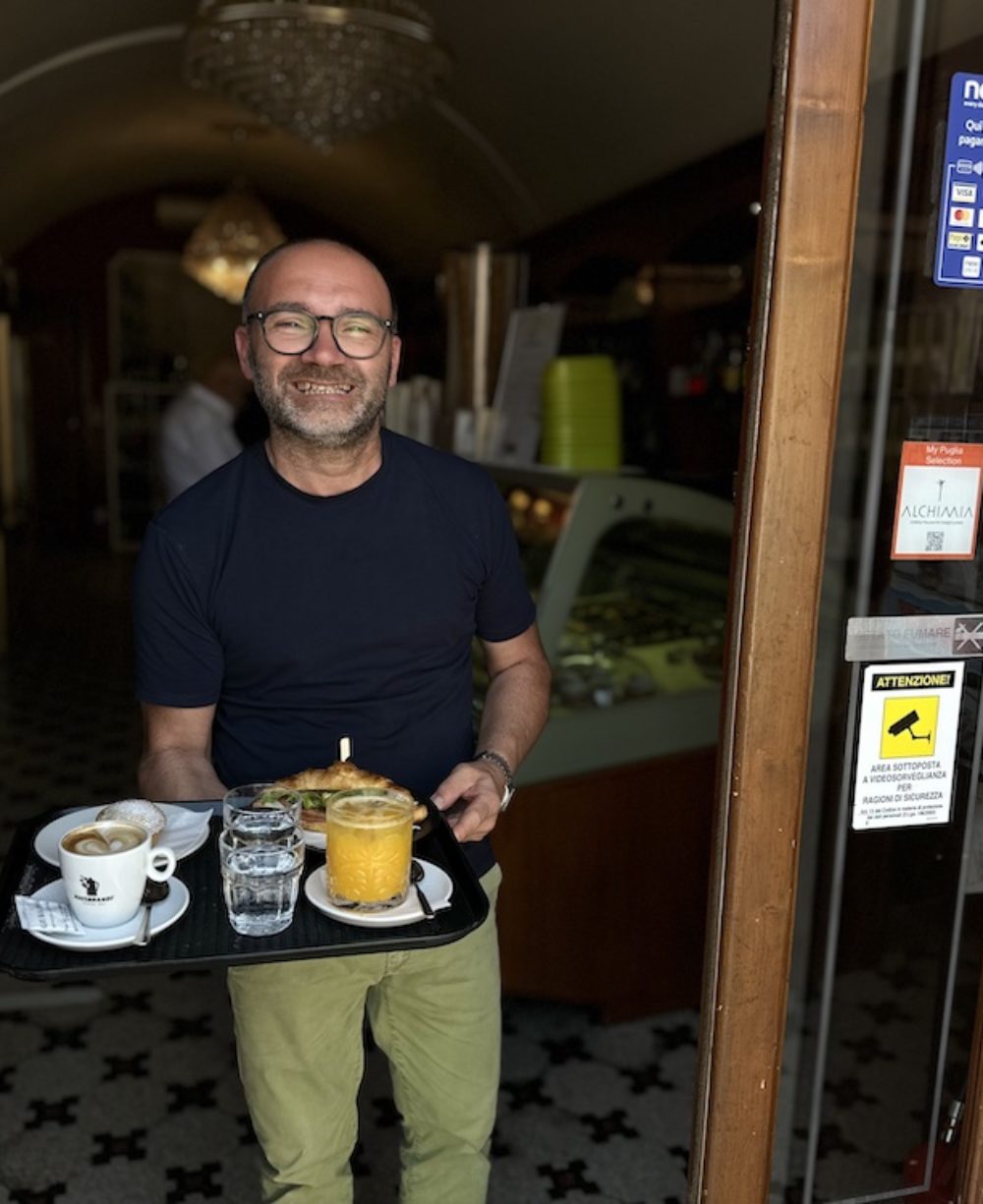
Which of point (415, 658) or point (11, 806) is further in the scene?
point (11, 806)

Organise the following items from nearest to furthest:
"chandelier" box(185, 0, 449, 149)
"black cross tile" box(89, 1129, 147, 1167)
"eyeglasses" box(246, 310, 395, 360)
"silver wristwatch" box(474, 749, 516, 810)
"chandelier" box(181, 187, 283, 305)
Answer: "eyeglasses" box(246, 310, 395, 360), "silver wristwatch" box(474, 749, 516, 810), "black cross tile" box(89, 1129, 147, 1167), "chandelier" box(185, 0, 449, 149), "chandelier" box(181, 187, 283, 305)

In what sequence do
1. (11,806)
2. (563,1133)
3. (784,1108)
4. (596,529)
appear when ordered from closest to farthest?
(784,1108)
(563,1133)
(596,529)
(11,806)

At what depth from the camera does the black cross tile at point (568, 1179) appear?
7.97ft

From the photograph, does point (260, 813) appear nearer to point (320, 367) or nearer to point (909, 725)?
point (320, 367)

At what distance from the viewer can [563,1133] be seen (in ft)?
8.62

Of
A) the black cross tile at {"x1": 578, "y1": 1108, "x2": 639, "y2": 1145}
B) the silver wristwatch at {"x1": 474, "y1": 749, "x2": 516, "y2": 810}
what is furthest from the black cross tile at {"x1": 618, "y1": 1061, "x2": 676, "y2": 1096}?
the silver wristwatch at {"x1": 474, "y1": 749, "x2": 516, "y2": 810}

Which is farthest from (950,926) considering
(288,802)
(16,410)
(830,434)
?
(16,410)

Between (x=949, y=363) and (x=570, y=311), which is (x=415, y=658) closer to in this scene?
(x=949, y=363)

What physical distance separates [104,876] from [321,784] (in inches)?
14.9

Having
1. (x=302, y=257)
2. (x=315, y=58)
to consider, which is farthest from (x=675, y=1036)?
(x=315, y=58)

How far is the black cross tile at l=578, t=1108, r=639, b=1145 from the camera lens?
8.59 feet

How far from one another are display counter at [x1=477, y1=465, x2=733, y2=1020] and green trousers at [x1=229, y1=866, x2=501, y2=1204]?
0.98 metres

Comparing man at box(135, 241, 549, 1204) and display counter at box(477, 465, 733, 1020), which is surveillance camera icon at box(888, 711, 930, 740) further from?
display counter at box(477, 465, 733, 1020)

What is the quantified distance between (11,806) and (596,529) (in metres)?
2.98
